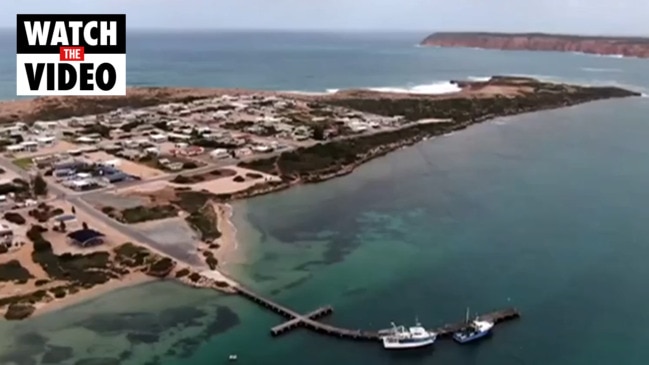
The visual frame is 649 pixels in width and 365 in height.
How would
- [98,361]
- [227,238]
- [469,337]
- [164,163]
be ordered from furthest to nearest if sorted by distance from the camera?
1. [164,163]
2. [227,238]
3. [469,337]
4. [98,361]

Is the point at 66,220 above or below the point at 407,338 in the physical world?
above

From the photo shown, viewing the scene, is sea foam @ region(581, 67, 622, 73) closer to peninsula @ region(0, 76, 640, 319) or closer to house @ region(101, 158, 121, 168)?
peninsula @ region(0, 76, 640, 319)

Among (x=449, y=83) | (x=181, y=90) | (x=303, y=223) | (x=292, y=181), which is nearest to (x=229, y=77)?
(x=181, y=90)

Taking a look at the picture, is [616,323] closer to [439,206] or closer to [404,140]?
[439,206]

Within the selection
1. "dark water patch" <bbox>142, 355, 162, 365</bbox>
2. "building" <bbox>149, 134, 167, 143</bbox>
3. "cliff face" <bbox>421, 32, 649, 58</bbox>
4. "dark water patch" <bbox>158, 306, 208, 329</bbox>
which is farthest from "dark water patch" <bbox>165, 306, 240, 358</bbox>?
"cliff face" <bbox>421, 32, 649, 58</bbox>

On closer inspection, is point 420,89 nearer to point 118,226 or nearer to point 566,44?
point 118,226

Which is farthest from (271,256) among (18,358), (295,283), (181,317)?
(18,358)
